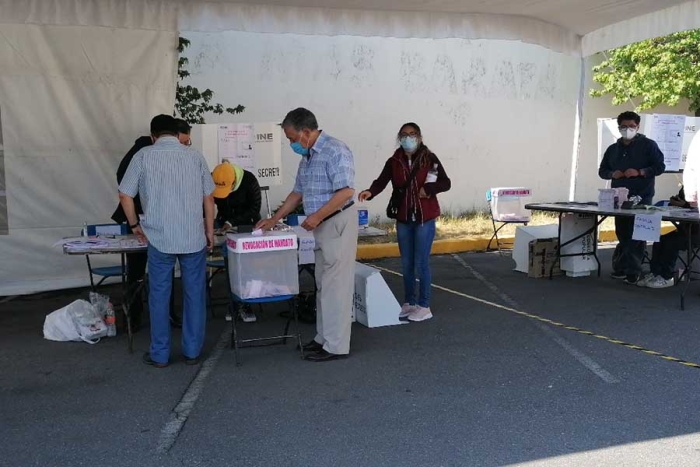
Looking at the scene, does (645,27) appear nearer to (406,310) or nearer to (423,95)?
(406,310)

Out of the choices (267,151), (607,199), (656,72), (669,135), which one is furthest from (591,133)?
(267,151)

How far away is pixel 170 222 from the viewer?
4.75 m

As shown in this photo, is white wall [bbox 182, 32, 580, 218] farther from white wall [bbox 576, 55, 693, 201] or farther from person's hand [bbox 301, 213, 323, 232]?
person's hand [bbox 301, 213, 323, 232]

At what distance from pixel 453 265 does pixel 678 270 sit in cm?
267

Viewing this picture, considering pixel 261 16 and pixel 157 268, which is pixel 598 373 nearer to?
pixel 157 268

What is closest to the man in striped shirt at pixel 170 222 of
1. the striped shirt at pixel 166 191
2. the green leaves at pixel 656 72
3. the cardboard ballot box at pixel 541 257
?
the striped shirt at pixel 166 191

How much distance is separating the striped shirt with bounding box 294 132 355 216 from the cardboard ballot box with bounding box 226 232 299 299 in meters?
0.31

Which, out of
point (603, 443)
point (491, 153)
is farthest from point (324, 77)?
point (603, 443)

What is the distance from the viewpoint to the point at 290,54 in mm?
11359

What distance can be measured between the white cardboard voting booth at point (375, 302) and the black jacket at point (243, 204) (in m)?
1.12

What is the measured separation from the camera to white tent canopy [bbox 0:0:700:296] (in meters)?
7.24

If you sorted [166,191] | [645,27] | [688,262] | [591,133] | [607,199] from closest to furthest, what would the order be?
1. [166,191]
2. [688,262]
3. [607,199]
4. [645,27]
5. [591,133]

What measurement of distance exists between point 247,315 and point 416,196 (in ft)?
6.15

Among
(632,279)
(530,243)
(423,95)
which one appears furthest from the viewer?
(423,95)
